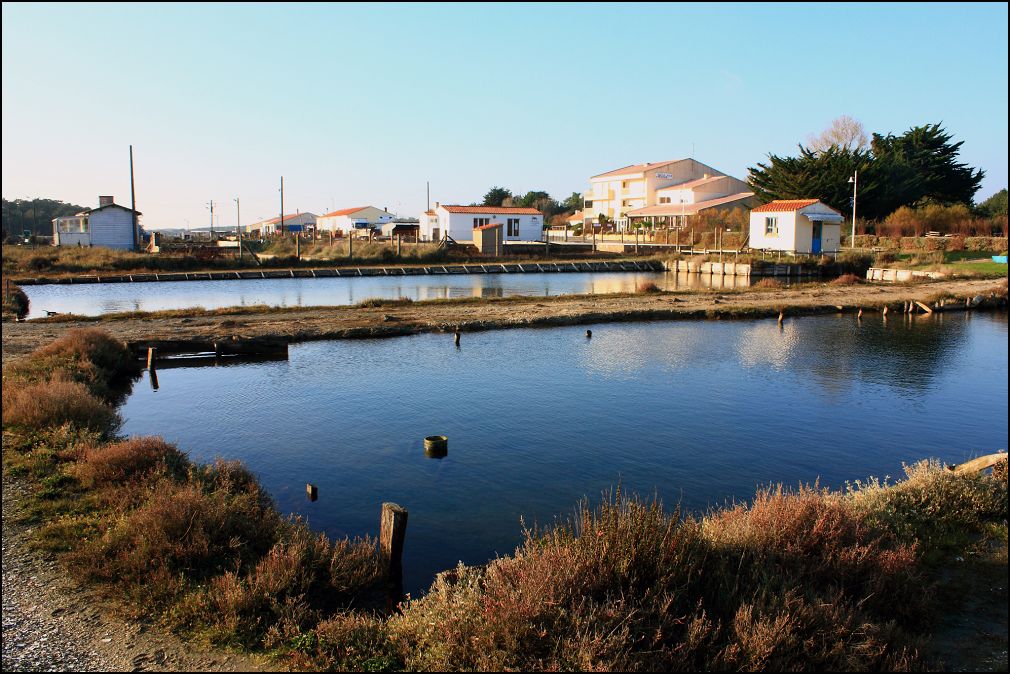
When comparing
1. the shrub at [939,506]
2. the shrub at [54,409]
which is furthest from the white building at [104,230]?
the shrub at [939,506]

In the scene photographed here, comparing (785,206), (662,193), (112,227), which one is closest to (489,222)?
(662,193)

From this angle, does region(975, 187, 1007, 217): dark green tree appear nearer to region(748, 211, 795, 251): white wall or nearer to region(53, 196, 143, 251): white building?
region(748, 211, 795, 251): white wall

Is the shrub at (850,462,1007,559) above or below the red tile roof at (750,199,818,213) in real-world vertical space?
below

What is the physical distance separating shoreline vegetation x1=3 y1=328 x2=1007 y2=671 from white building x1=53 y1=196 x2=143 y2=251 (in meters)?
60.9

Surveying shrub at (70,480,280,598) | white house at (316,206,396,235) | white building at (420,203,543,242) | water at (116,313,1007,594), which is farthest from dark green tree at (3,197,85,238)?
shrub at (70,480,280,598)

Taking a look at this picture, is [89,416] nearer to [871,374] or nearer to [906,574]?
[906,574]

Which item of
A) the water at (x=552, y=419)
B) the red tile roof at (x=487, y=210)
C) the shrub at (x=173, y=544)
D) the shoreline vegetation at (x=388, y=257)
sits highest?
the red tile roof at (x=487, y=210)

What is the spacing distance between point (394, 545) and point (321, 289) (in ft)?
125

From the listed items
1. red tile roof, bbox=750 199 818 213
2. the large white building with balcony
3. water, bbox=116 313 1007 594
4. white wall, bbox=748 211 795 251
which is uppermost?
the large white building with balcony

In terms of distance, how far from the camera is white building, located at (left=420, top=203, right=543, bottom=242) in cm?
7494

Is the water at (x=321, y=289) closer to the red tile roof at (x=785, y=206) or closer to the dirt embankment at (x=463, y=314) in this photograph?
the dirt embankment at (x=463, y=314)

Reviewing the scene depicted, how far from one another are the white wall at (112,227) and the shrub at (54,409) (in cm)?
5599

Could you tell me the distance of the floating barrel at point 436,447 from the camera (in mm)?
12828

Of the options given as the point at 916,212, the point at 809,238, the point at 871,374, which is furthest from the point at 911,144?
the point at 871,374
